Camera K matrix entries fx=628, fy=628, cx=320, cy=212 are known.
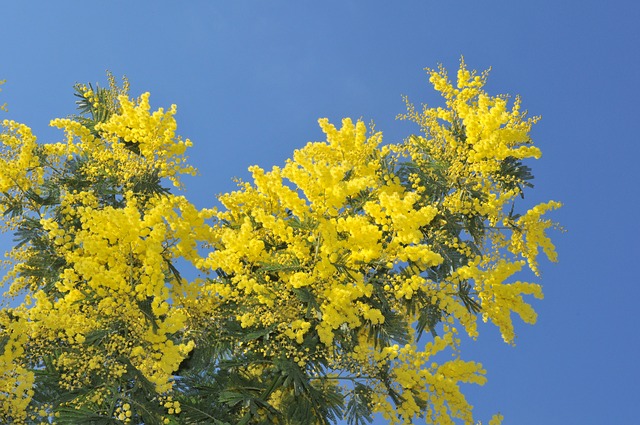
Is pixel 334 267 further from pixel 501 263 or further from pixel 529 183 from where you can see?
pixel 529 183

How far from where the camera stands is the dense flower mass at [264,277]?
26.2 feet

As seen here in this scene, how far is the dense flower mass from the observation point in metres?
7.98

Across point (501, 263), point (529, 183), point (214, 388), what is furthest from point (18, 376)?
point (529, 183)

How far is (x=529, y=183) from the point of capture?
453 inches

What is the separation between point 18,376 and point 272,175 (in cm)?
465

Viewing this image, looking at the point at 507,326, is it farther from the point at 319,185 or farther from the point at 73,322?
the point at 73,322

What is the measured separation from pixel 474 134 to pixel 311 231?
3.67 metres

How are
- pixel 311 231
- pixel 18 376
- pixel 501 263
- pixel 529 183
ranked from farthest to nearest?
pixel 529 183, pixel 501 263, pixel 311 231, pixel 18 376

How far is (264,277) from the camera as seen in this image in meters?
9.05

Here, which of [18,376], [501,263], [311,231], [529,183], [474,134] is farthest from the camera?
[529,183]

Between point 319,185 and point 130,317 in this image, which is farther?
point 319,185

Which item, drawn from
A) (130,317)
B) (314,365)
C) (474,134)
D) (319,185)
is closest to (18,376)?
(130,317)

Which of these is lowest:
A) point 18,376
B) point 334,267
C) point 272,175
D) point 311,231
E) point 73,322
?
Answer: point 18,376

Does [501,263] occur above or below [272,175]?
below
